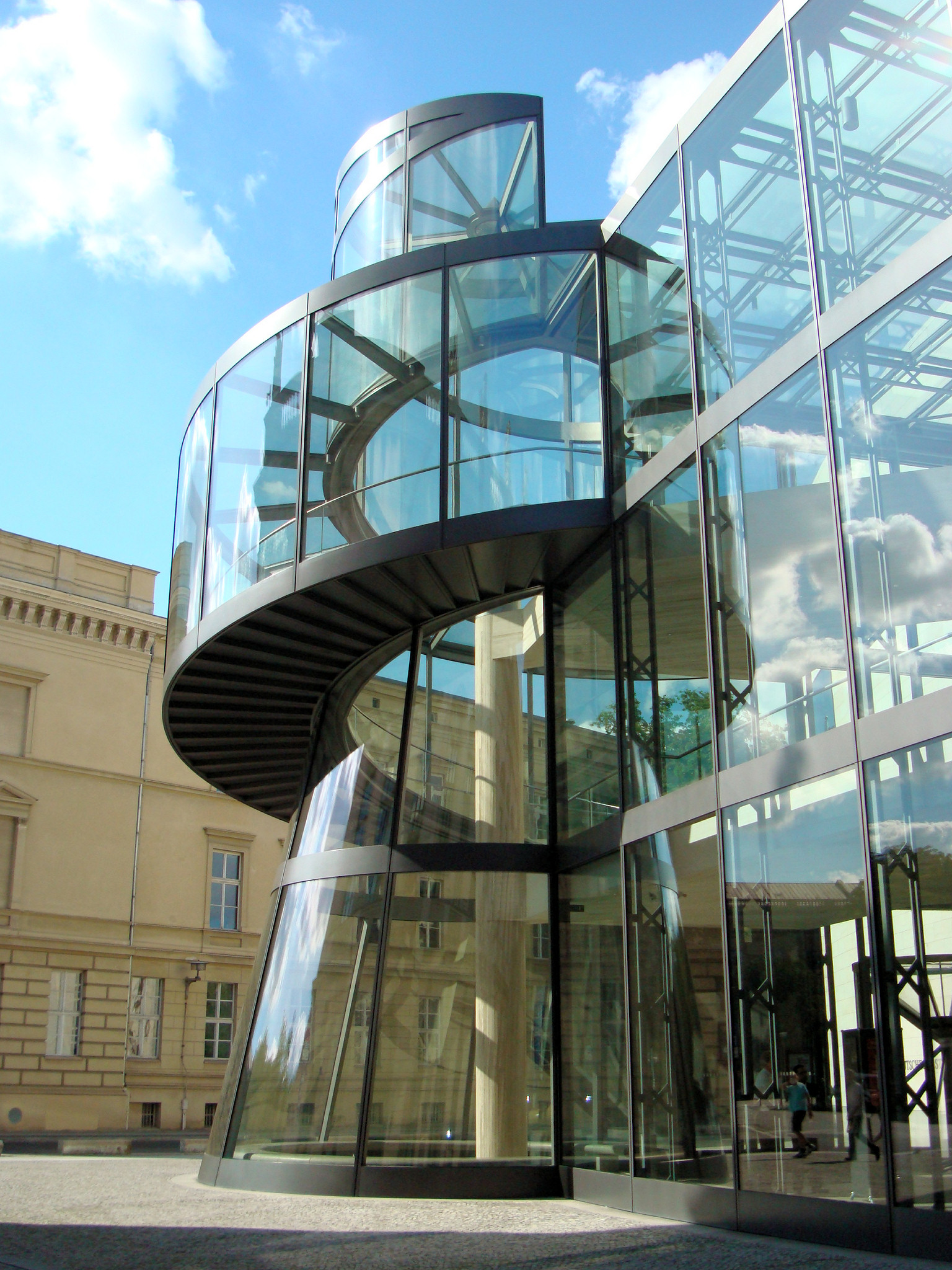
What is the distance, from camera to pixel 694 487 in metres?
10.7

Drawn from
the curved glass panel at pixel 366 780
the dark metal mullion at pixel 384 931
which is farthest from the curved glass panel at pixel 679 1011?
the curved glass panel at pixel 366 780

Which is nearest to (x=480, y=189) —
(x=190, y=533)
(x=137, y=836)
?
(x=190, y=533)

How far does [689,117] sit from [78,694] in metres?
26.8

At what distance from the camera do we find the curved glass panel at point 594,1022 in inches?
415

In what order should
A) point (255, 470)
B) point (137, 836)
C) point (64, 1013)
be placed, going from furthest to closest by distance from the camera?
1. point (137, 836)
2. point (64, 1013)
3. point (255, 470)

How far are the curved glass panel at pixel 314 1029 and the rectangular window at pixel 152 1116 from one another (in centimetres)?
2120

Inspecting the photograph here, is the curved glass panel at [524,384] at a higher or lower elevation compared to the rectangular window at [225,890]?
higher

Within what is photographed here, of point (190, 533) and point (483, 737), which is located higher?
point (190, 533)

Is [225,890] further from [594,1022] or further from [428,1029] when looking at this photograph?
[594,1022]

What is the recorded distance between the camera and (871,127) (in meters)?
8.77

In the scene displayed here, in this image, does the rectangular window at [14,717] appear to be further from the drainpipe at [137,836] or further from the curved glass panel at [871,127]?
the curved glass panel at [871,127]

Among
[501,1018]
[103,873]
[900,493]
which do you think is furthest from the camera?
[103,873]

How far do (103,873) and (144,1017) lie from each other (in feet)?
13.2

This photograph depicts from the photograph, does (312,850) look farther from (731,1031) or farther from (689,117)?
(689,117)
